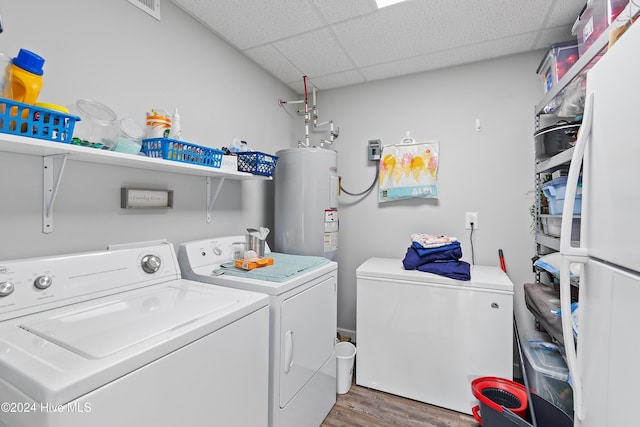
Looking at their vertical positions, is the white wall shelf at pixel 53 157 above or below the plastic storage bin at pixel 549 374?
above

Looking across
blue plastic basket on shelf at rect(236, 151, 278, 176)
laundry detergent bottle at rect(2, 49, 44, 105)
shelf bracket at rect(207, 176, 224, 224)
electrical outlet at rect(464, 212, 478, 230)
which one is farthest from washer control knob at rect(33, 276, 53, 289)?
electrical outlet at rect(464, 212, 478, 230)

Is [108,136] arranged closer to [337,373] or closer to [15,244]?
[15,244]

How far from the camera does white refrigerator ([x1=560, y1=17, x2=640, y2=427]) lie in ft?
1.78

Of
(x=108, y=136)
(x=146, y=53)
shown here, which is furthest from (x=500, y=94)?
(x=108, y=136)

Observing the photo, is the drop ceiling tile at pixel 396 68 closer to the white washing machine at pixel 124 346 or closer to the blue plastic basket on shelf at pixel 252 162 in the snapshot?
the blue plastic basket on shelf at pixel 252 162

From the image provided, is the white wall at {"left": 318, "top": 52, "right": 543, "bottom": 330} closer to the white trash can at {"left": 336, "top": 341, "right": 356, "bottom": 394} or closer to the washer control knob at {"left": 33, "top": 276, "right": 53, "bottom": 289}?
the white trash can at {"left": 336, "top": 341, "right": 356, "bottom": 394}

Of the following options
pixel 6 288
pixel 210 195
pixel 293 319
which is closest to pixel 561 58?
pixel 293 319

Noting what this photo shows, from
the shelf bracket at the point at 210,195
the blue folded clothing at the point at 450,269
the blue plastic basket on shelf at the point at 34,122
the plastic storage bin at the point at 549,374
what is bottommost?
the plastic storage bin at the point at 549,374

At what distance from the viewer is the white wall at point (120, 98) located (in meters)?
1.08

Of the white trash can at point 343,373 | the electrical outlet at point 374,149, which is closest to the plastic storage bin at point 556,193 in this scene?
the electrical outlet at point 374,149

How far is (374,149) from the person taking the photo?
2.51 metres

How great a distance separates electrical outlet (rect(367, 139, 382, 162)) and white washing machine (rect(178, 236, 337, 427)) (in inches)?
45.6

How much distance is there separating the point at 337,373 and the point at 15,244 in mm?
1822

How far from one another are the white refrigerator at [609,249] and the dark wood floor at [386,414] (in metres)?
1.18
